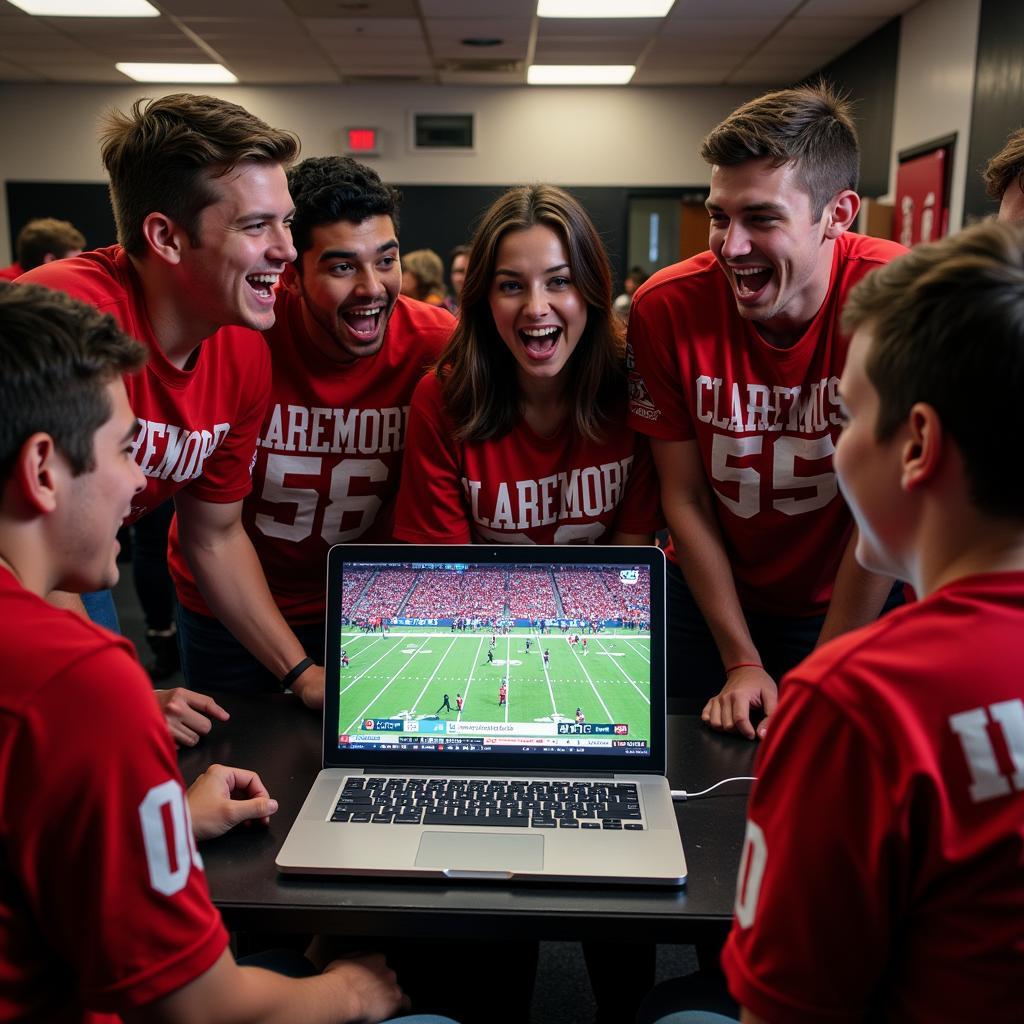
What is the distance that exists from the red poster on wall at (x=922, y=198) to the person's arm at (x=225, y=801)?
476 centimetres

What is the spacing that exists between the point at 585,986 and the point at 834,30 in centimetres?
597

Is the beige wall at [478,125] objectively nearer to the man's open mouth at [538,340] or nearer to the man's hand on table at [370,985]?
the man's open mouth at [538,340]

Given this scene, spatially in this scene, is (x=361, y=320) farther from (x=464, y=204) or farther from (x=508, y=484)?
(x=464, y=204)

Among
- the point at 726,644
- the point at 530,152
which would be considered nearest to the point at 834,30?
the point at 530,152

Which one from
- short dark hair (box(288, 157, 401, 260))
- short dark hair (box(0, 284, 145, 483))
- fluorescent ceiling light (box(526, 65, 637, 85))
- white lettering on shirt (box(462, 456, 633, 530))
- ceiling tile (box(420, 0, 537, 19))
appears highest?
fluorescent ceiling light (box(526, 65, 637, 85))

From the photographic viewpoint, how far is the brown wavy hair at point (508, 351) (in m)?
1.79

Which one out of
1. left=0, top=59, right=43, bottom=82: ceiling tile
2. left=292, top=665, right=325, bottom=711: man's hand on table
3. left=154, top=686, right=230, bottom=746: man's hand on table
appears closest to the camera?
left=154, top=686, right=230, bottom=746: man's hand on table

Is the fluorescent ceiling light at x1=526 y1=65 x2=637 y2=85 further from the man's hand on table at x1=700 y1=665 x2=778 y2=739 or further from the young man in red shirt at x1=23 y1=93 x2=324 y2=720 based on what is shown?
the man's hand on table at x1=700 y1=665 x2=778 y2=739

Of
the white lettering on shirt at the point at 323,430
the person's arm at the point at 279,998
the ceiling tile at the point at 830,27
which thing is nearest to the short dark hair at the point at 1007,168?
the white lettering on shirt at the point at 323,430

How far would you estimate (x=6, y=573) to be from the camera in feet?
2.66

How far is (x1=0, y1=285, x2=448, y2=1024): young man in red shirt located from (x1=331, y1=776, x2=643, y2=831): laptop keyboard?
293mm

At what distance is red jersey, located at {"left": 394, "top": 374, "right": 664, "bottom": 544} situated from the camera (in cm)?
178

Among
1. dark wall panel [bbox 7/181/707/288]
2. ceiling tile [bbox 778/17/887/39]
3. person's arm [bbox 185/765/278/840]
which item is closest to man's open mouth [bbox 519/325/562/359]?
person's arm [bbox 185/765/278/840]

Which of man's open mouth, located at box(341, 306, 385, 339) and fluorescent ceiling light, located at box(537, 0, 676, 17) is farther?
fluorescent ceiling light, located at box(537, 0, 676, 17)
